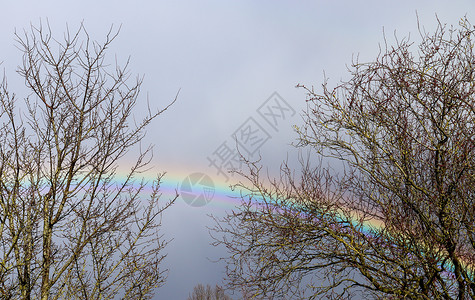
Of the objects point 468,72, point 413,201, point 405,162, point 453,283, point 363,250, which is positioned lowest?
point 453,283

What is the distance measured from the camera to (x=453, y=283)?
20.8ft

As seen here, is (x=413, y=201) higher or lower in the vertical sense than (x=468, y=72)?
lower

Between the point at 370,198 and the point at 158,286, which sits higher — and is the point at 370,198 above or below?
above

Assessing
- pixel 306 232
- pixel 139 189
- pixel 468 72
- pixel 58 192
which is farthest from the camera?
pixel 306 232

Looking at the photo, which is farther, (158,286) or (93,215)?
(158,286)

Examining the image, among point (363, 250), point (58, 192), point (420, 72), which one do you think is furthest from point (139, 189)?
point (420, 72)

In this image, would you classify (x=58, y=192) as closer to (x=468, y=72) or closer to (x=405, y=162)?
(x=405, y=162)

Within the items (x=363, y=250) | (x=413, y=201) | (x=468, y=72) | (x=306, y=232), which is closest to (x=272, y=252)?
(x=306, y=232)

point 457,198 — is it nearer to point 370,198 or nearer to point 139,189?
point 370,198

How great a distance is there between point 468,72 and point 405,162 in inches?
68.5

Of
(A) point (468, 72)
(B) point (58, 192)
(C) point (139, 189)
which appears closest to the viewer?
(B) point (58, 192)

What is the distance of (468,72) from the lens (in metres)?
6.60

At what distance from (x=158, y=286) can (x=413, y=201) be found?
172 inches

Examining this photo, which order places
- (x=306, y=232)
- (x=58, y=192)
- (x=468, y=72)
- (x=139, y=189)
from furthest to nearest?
1. (x=306, y=232)
2. (x=468, y=72)
3. (x=139, y=189)
4. (x=58, y=192)
